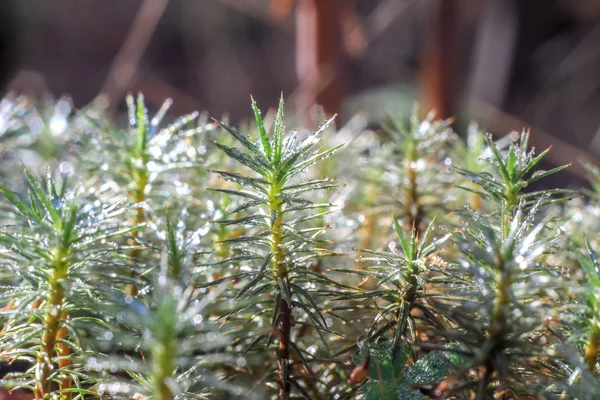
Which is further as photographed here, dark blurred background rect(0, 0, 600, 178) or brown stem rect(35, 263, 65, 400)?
dark blurred background rect(0, 0, 600, 178)

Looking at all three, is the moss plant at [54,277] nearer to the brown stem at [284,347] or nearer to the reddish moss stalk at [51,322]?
the reddish moss stalk at [51,322]

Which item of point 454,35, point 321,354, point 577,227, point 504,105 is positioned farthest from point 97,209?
point 504,105

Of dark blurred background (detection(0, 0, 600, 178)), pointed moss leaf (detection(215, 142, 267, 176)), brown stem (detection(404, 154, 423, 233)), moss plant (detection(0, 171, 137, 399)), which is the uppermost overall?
dark blurred background (detection(0, 0, 600, 178))

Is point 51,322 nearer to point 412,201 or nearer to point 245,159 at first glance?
point 245,159

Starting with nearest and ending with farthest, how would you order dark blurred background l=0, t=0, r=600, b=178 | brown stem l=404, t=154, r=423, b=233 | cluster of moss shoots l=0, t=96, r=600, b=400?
cluster of moss shoots l=0, t=96, r=600, b=400
brown stem l=404, t=154, r=423, b=233
dark blurred background l=0, t=0, r=600, b=178

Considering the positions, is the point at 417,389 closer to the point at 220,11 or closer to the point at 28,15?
the point at 220,11

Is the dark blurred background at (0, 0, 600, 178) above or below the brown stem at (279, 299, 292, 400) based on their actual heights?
above

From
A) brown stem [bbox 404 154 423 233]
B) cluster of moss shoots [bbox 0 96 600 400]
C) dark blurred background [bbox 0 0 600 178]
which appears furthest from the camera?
dark blurred background [bbox 0 0 600 178]

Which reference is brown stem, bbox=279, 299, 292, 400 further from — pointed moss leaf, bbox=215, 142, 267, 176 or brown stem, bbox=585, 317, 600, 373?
brown stem, bbox=585, 317, 600, 373

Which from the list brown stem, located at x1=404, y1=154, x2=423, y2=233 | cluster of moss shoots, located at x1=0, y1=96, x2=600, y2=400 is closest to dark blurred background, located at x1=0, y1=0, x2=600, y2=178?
brown stem, located at x1=404, y1=154, x2=423, y2=233
